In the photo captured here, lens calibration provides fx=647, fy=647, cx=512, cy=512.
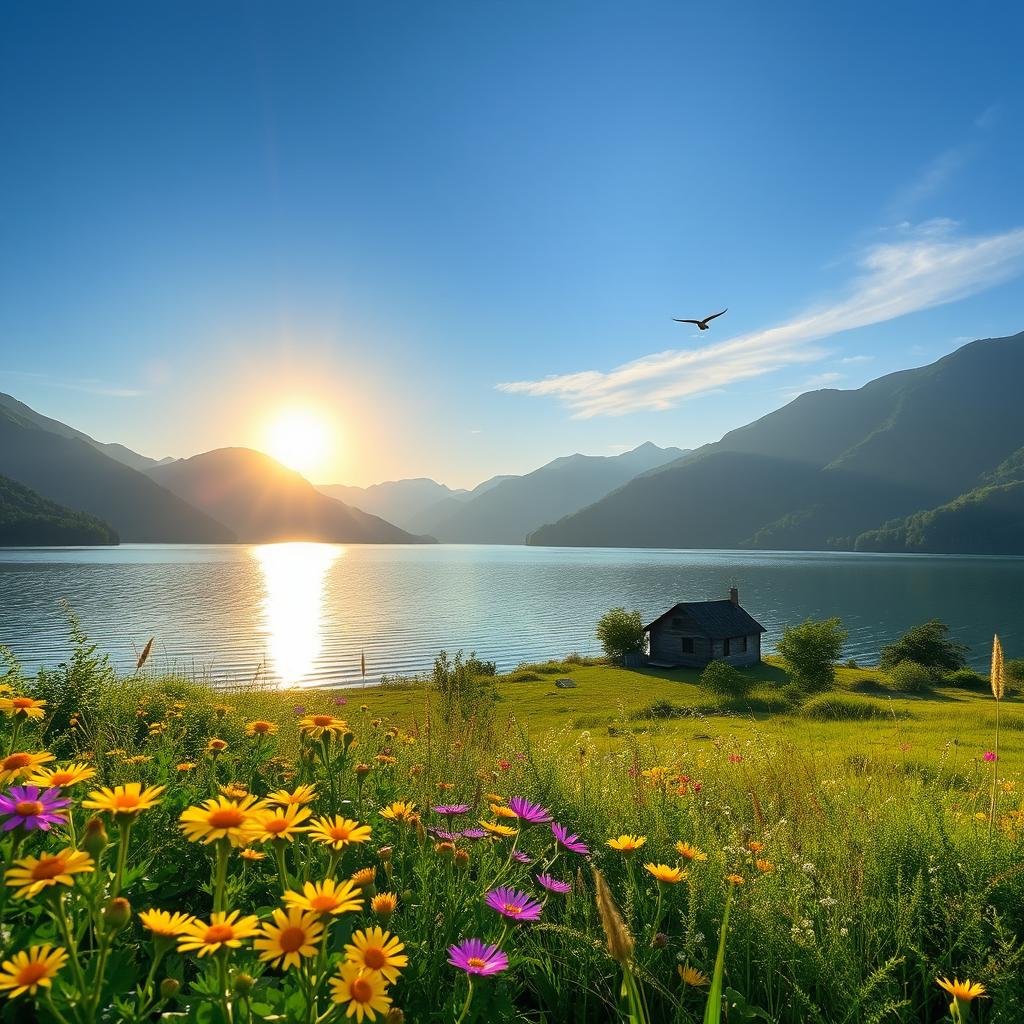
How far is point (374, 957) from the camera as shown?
5.04 feet

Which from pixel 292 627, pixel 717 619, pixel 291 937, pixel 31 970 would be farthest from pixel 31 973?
pixel 292 627

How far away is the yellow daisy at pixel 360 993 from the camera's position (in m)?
1.39

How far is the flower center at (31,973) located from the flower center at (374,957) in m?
0.69

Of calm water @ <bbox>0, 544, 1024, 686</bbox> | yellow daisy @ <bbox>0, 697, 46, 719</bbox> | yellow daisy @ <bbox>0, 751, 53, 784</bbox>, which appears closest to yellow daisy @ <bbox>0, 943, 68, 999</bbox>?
yellow daisy @ <bbox>0, 751, 53, 784</bbox>

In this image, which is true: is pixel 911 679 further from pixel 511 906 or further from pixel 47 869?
pixel 47 869

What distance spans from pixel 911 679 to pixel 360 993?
5437 cm

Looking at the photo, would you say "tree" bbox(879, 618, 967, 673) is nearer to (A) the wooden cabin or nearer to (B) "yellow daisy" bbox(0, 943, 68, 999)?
(A) the wooden cabin

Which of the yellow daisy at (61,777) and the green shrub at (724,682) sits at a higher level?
the yellow daisy at (61,777)

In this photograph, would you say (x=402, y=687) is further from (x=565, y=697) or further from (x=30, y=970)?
(x=30, y=970)

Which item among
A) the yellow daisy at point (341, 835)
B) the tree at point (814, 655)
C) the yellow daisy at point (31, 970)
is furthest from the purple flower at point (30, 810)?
the tree at point (814, 655)

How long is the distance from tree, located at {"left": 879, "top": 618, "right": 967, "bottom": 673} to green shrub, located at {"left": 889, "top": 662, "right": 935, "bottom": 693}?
5.19 m

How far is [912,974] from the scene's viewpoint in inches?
141

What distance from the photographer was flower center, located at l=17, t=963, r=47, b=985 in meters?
1.41

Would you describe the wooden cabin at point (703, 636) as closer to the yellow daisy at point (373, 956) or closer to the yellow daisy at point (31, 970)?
the yellow daisy at point (373, 956)
